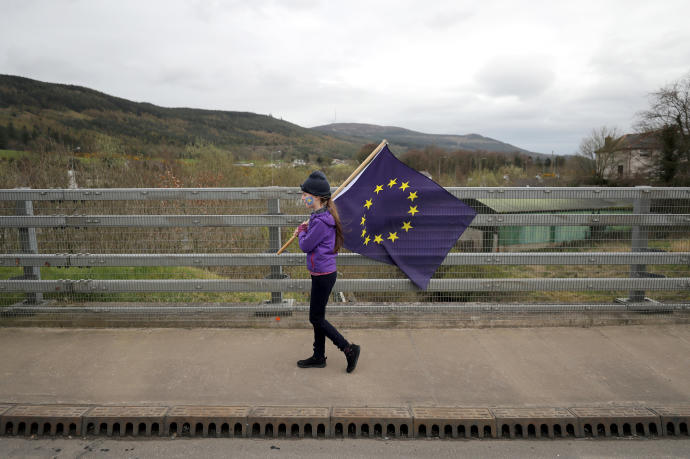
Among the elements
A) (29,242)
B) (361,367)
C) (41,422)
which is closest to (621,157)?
(361,367)

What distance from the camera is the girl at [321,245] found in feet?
13.5

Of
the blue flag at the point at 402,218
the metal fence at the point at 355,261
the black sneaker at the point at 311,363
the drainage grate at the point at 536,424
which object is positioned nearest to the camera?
the drainage grate at the point at 536,424

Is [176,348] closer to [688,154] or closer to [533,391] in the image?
[533,391]

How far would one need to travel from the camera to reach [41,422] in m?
3.51

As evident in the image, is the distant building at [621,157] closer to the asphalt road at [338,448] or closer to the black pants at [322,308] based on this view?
the asphalt road at [338,448]

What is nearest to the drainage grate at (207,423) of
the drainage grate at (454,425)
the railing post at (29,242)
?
the drainage grate at (454,425)

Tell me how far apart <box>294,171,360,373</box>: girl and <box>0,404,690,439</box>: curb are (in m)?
0.80

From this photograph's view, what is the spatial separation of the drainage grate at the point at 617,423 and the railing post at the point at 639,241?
2.38 metres

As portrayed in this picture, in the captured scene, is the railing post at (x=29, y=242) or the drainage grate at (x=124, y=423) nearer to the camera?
the drainage grate at (x=124, y=423)

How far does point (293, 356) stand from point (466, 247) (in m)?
2.31

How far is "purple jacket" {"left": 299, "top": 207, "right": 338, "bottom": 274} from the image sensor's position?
161 inches

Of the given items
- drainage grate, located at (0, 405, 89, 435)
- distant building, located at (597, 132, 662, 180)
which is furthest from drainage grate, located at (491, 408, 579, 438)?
distant building, located at (597, 132, 662, 180)

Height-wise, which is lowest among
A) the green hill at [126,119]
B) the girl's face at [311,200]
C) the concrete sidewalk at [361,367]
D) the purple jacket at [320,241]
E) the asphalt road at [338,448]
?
the asphalt road at [338,448]

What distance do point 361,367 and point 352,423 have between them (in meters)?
0.86
